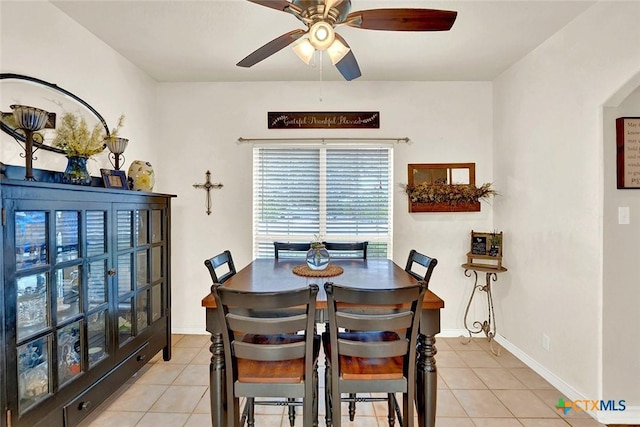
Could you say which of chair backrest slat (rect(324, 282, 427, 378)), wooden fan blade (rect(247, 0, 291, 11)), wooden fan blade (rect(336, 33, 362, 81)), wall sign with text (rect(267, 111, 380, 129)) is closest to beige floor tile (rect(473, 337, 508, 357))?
chair backrest slat (rect(324, 282, 427, 378))

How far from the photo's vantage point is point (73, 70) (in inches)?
97.3

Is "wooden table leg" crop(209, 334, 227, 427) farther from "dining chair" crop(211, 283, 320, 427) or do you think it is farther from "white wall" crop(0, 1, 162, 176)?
"white wall" crop(0, 1, 162, 176)

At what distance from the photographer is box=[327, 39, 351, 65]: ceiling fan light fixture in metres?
1.84

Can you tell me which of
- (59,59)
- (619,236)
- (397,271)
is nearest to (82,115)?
(59,59)

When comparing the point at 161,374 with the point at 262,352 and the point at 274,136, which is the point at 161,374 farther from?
the point at 274,136

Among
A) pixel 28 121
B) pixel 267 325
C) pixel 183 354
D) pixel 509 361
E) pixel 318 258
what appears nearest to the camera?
pixel 267 325

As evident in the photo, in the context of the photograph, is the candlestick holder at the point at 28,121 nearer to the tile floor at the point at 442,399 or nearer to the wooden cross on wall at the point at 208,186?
the tile floor at the point at 442,399

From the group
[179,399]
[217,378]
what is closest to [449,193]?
[217,378]

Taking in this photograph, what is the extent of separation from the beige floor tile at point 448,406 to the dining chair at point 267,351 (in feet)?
3.66

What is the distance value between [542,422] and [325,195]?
8.33 ft

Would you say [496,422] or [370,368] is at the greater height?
[370,368]

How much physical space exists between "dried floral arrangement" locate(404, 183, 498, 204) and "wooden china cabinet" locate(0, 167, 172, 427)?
251 centimetres

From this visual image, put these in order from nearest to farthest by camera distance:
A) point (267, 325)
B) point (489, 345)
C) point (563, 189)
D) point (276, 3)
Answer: point (267, 325), point (276, 3), point (563, 189), point (489, 345)

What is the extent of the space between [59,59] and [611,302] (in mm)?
4098
